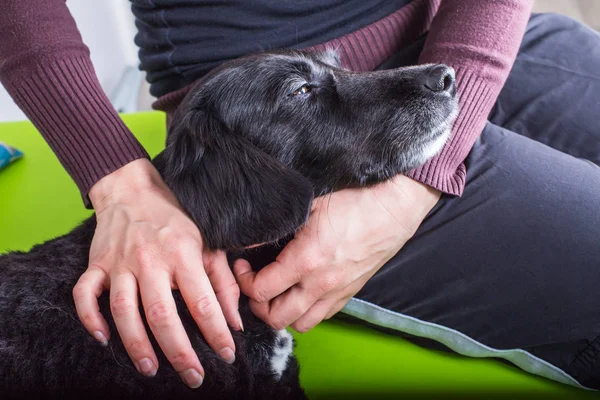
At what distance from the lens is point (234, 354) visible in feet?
2.69

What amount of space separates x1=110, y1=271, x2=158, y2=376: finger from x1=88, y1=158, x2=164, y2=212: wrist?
0.65 ft

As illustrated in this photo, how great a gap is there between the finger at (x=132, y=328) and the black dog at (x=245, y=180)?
0.04 m

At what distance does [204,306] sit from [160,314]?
7cm

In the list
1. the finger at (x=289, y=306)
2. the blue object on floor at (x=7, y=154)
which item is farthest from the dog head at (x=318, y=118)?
the blue object on floor at (x=7, y=154)

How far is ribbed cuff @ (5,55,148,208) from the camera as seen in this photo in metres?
0.96

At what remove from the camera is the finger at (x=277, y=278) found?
0.85 m

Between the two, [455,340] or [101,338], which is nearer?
[101,338]

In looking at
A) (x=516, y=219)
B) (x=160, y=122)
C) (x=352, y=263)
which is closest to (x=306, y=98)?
(x=352, y=263)

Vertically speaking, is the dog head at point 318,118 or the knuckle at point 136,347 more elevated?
the dog head at point 318,118

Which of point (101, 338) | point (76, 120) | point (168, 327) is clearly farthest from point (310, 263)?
point (76, 120)

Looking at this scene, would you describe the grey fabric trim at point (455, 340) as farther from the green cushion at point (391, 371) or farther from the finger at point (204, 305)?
the finger at point (204, 305)

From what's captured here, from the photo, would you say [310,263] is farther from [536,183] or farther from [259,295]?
[536,183]

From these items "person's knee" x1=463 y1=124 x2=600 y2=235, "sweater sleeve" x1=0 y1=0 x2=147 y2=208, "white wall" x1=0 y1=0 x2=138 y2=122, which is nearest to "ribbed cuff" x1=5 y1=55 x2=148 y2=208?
"sweater sleeve" x1=0 y1=0 x2=147 y2=208

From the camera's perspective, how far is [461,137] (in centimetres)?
96
